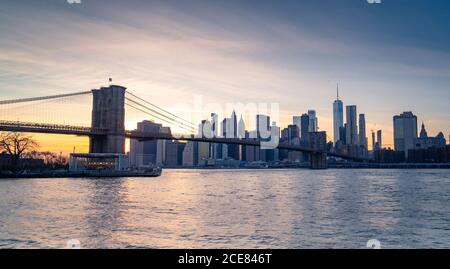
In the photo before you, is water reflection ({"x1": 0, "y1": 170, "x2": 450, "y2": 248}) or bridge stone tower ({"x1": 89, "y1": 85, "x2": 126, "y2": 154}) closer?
water reflection ({"x1": 0, "y1": 170, "x2": 450, "y2": 248})

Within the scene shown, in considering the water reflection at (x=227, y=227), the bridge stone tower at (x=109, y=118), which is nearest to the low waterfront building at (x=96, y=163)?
the bridge stone tower at (x=109, y=118)

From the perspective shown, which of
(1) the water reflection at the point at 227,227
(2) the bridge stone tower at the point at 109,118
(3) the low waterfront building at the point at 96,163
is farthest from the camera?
(2) the bridge stone tower at the point at 109,118

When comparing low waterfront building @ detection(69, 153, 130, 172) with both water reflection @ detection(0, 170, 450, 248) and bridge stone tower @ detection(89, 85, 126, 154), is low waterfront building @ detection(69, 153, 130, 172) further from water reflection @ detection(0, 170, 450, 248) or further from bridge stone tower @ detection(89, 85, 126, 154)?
water reflection @ detection(0, 170, 450, 248)

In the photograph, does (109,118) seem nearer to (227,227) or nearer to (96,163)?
(96,163)

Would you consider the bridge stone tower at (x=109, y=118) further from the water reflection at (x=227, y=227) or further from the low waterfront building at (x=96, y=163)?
the water reflection at (x=227, y=227)

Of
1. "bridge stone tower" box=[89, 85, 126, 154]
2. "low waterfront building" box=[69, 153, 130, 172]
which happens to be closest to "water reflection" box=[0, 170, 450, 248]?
"low waterfront building" box=[69, 153, 130, 172]

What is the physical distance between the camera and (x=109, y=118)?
187 feet

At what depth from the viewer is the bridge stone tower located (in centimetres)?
5594

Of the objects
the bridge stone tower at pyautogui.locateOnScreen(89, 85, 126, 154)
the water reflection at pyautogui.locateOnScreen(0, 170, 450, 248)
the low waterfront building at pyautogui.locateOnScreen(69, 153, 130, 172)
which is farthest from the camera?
the bridge stone tower at pyautogui.locateOnScreen(89, 85, 126, 154)

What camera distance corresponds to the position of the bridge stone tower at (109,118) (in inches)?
2202

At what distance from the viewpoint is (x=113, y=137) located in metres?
56.1
